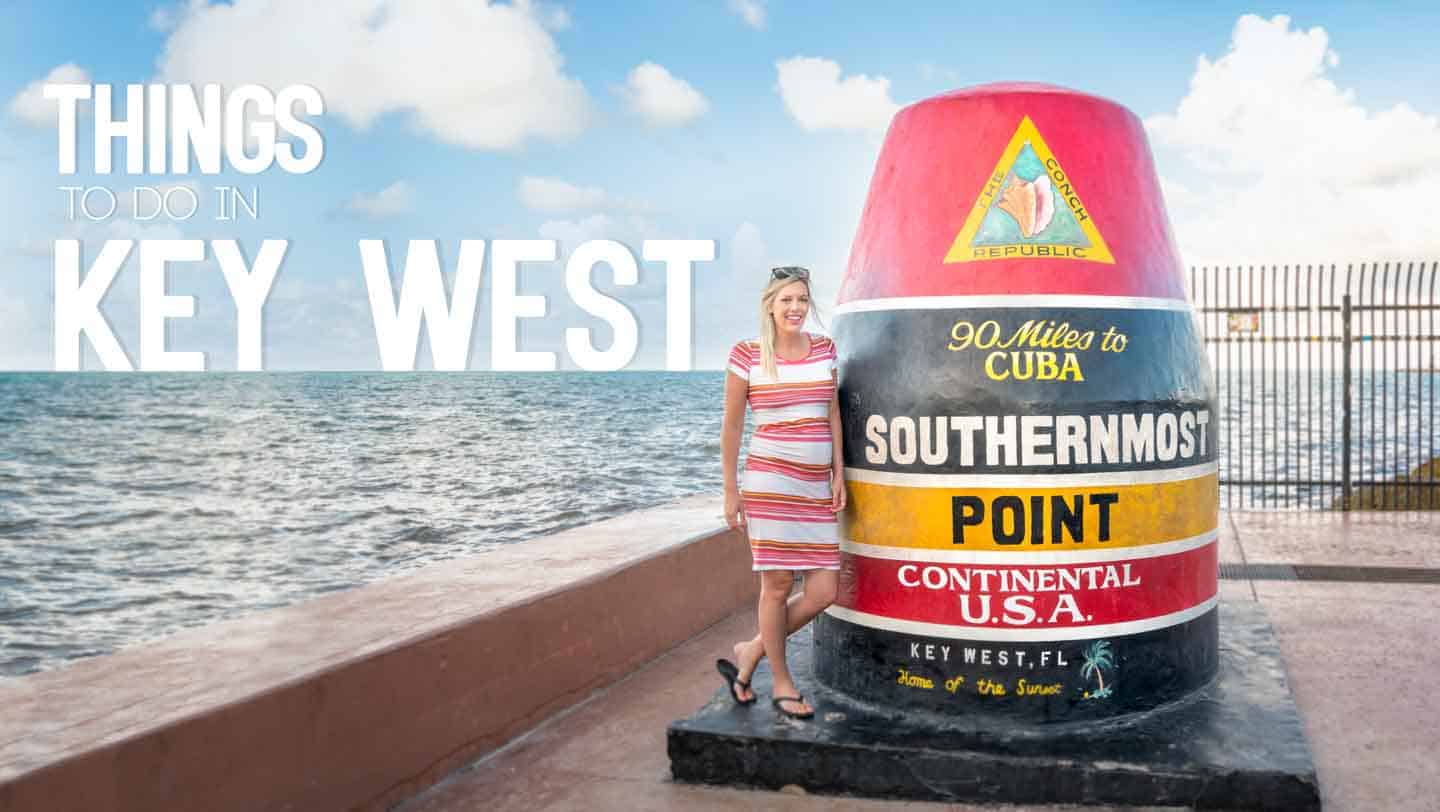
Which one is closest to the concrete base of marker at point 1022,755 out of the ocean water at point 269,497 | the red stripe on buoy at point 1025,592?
the red stripe on buoy at point 1025,592

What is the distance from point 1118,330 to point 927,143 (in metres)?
1.04

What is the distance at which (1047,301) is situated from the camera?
410 centimetres

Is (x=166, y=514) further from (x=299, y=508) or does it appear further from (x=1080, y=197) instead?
(x=1080, y=197)

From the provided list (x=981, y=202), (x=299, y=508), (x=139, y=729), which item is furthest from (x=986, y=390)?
(x=299, y=508)

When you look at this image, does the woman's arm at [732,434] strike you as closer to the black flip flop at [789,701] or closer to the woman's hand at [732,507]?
the woman's hand at [732,507]

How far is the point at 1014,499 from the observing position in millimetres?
3990

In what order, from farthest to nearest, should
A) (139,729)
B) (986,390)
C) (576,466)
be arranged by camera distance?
(576,466) → (986,390) → (139,729)

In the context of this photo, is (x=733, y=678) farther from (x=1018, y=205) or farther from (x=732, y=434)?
(x=1018, y=205)

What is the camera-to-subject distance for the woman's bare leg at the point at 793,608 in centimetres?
416

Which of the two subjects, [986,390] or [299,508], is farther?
[299,508]

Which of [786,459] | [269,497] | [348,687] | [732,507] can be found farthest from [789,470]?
[269,497]

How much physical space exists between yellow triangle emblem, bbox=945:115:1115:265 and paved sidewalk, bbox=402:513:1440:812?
1.95 meters

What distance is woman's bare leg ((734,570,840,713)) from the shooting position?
416 centimetres

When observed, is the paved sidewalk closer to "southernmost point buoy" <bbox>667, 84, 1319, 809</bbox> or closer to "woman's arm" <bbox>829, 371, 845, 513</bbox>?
"southernmost point buoy" <bbox>667, 84, 1319, 809</bbox>
